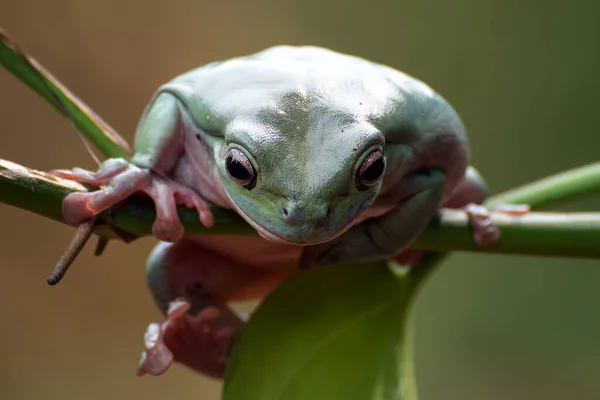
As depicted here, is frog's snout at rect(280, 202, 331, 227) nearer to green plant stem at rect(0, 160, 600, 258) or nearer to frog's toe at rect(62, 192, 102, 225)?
green plant stem at rect(0, 160, 600, 258)

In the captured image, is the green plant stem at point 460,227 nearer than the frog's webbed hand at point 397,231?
Yes

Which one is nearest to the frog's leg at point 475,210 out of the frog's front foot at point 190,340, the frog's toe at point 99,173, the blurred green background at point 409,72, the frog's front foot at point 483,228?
the frog's front foot at point 483,228

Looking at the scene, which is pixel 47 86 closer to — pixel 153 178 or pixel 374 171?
pixel 153 178

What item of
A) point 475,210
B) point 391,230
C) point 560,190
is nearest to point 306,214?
point 391,230

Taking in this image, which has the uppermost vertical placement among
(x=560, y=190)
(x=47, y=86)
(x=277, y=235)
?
(x=47, y=86)

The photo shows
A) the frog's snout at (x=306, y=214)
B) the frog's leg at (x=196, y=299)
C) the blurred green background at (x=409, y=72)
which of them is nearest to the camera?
the frog's snout at (x=306, y=214)

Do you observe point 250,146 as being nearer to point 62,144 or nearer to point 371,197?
point 371,197

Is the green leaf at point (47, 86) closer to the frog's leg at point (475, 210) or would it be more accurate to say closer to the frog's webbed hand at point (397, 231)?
the frog's webbed hand at point (397, 231)

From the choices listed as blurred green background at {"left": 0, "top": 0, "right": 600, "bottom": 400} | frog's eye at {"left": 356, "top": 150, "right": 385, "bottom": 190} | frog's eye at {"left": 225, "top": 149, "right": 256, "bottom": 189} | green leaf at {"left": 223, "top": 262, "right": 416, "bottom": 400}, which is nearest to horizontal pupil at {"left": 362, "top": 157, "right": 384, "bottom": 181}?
→ frog's eye at {"left": 356, "top": 150, "right": 385, "bottom": 190}

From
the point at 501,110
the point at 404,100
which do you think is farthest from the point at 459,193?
the point at 501,110
